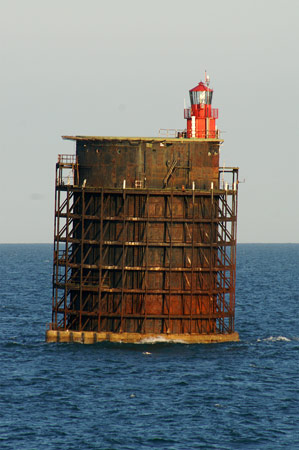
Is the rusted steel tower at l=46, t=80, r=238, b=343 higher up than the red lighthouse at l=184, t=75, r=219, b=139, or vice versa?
the red lighthouse at l=184, t=75, r=219, b=139

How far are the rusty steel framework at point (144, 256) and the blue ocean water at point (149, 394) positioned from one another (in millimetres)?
2239

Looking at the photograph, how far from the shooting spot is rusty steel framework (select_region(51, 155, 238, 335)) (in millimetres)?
63531

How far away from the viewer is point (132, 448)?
4347cm

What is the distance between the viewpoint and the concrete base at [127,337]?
209 ft

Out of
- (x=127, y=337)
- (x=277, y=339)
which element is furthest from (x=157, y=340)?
(x=277, y=339)

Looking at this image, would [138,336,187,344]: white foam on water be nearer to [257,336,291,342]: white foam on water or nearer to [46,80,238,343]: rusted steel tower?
[46,80,238,343]: rusted steel tower

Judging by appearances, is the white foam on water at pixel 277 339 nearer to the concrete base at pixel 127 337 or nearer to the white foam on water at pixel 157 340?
the concrete base at pixel 127 337

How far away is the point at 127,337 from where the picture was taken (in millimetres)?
63812

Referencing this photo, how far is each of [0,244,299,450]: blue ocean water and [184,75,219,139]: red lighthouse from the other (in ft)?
49.9

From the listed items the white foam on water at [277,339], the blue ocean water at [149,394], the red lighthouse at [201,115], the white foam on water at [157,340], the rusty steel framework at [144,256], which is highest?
the red lighthouse at [201,115]

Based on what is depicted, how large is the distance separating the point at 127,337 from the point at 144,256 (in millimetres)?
5597

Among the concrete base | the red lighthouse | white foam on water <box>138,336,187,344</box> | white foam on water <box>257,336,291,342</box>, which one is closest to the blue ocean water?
white foam on water <box>257,336,291,342</box>

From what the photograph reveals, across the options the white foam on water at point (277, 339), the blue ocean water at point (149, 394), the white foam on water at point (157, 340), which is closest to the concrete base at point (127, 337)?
the white foam on water at point (157, 340)

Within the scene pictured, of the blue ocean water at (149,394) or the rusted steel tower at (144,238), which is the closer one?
the blue ocean water at (149,394)
